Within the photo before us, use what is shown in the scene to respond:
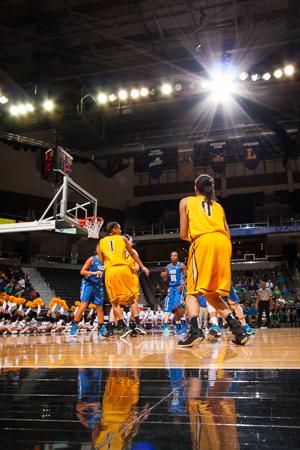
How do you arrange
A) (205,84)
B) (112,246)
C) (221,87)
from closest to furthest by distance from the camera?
(112,246) → (221,87) → (205,84)

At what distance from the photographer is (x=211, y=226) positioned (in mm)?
3576

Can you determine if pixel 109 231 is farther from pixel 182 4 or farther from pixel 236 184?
pixel 236 184

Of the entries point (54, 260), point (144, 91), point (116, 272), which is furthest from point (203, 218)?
point (54, 260)

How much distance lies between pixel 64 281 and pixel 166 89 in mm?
12613

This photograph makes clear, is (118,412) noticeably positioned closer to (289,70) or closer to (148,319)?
(148,319)

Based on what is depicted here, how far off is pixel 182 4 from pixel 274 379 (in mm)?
12998

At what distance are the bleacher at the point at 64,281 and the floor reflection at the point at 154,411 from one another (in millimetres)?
20334

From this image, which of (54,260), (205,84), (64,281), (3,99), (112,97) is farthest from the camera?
(54,260)

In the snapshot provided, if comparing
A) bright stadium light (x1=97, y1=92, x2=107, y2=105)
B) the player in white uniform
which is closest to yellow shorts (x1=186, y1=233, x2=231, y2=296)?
the player in white uniform

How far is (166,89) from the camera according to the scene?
1589cm

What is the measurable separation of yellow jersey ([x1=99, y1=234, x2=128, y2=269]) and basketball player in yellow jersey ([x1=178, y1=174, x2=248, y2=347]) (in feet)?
6.29

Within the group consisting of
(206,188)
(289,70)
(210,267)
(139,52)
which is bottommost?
(210,267)

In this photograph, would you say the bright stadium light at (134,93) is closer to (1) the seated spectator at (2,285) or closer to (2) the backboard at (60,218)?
(2) the backboard at (60,218)

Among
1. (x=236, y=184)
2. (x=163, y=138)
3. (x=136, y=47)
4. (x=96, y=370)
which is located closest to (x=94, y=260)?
(x=96, y=370)
